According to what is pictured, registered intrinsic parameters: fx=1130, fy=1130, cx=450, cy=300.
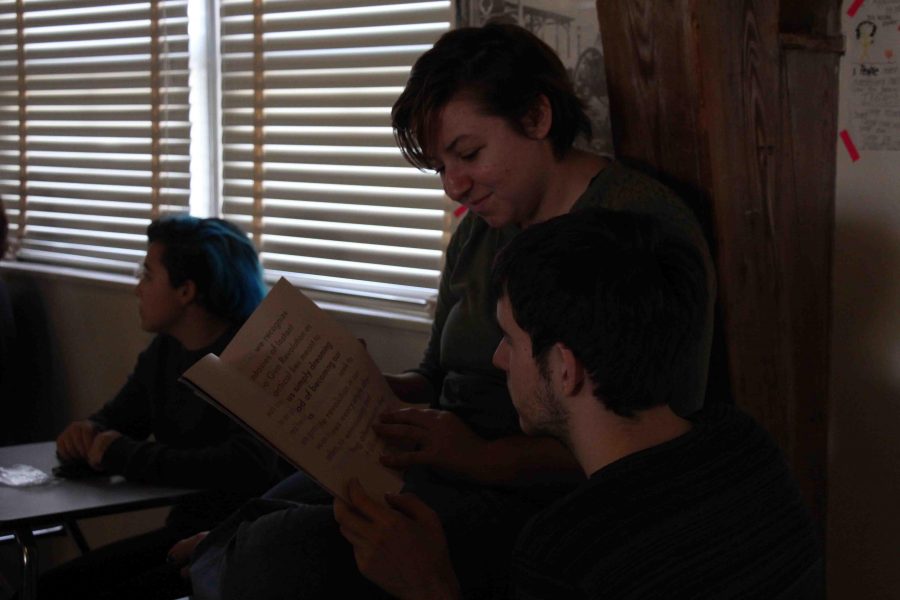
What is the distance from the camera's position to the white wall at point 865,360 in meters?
1.90

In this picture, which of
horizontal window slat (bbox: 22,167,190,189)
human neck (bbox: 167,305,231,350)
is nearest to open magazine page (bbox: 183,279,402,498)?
human neck (bbox: 167,305,231,350)

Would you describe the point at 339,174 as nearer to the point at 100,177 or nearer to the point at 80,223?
the point at 100,177

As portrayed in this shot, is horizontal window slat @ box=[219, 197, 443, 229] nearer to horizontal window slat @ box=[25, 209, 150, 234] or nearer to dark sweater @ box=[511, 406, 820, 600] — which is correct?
horizontal window slat @ box=[25, 209, 150, 234]

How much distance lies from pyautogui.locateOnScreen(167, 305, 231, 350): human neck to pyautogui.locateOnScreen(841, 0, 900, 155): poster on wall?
1423 mm

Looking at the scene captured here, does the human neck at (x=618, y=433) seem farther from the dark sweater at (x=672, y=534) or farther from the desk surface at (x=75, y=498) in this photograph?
the desk surface at (x=75, y=498)

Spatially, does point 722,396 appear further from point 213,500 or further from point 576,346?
point 213,500

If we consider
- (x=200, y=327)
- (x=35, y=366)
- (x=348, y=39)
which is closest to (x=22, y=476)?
(x=200, y=327)

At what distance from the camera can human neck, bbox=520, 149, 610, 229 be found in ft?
6.05

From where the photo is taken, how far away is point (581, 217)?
1255 mm

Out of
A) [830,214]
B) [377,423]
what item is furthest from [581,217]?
[830,214]

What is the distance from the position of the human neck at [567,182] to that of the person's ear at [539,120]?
0.20 ft

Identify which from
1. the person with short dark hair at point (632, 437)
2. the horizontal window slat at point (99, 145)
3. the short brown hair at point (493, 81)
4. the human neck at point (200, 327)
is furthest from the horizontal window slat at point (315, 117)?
the person with short dark hair at point (632, 437)

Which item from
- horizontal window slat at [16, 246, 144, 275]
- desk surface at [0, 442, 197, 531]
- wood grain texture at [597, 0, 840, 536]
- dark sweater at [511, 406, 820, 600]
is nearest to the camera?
dark sweater at [511, 406, 820, 600]

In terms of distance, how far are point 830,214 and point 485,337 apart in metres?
0.64
